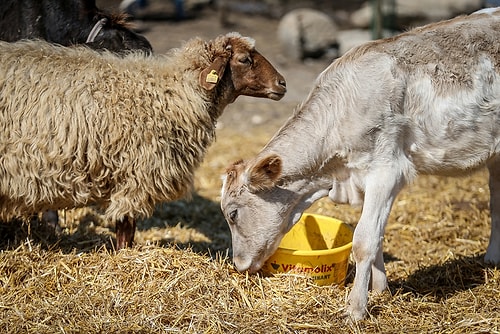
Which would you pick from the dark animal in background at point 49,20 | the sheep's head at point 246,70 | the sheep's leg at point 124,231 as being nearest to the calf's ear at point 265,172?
the sheep's head at point 246,70

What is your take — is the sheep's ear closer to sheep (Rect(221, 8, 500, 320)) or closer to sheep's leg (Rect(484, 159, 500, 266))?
sheep (Rect(221, 8, 500, 320))

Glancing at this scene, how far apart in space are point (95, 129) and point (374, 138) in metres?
1.98

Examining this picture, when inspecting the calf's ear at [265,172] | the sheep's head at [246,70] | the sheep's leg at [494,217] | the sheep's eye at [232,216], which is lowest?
the sheep's leg at [494,217]

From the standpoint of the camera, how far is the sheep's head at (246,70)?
5.85 m

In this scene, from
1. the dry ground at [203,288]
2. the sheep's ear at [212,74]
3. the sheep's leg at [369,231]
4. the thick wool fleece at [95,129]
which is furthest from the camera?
the sheep's ear at [212,74]

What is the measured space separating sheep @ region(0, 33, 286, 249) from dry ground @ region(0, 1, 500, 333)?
0.43 metres

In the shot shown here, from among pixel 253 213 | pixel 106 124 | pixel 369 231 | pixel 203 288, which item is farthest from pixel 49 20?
pixel 369 231

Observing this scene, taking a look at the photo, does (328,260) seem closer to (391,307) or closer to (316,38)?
(391,307)

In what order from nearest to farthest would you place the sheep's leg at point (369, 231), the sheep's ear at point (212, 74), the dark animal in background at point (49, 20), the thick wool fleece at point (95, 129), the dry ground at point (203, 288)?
the dry ground at point (203, 288) → the sheep's leg at point (369, 231) → the thick wool fleece at point (95, 129) → the sheep's ear at point (212, 74) → the dark animal in background at point (49, 20)

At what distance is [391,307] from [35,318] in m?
2.34

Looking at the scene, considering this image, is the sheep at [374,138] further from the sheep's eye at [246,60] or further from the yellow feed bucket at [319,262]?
the sheep's eye at [246,60]

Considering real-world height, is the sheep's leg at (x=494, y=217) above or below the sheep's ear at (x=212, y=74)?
below

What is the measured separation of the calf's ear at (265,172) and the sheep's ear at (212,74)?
3.21 feet

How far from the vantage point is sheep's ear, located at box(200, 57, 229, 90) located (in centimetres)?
557
